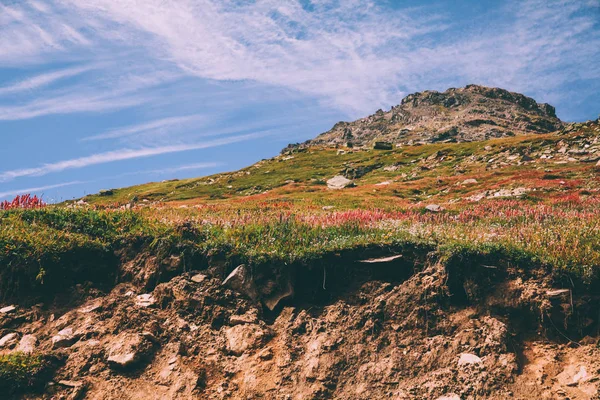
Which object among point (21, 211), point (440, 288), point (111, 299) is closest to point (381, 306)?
point (440, 288)

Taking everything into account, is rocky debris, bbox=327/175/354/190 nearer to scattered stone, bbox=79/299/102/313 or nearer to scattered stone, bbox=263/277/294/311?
scattered stone, bbox=263/277/294/311

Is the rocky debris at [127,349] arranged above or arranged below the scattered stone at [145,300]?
below

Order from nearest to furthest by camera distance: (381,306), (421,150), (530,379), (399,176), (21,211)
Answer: (530,379) → (381,306) → (21,211) → (399,176) → (421,150)

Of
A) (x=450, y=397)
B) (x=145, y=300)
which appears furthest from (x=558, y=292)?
(x=145, y=300)

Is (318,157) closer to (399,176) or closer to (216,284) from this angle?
(399,176)

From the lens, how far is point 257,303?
31.6 ft

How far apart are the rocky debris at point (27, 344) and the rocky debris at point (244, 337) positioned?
159 inches

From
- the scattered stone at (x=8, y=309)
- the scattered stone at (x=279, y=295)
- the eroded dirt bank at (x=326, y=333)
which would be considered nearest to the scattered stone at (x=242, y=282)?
the eroded dirt bank at (x=326, y=333)

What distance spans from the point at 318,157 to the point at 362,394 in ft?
315

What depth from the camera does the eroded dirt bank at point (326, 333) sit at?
749cm

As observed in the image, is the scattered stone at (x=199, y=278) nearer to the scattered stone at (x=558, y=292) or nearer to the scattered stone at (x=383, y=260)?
the scattered stone at (x=383, y=260)

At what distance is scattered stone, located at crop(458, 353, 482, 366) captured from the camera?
24.7ft

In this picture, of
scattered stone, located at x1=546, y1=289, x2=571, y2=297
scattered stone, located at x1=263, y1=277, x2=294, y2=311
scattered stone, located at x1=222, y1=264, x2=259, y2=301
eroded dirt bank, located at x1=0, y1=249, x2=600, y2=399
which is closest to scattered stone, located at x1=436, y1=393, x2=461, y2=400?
eroded dirt bank, located at x1=0, y1=249, x2=600, y2=399

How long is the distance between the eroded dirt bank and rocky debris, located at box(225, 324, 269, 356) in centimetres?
2
